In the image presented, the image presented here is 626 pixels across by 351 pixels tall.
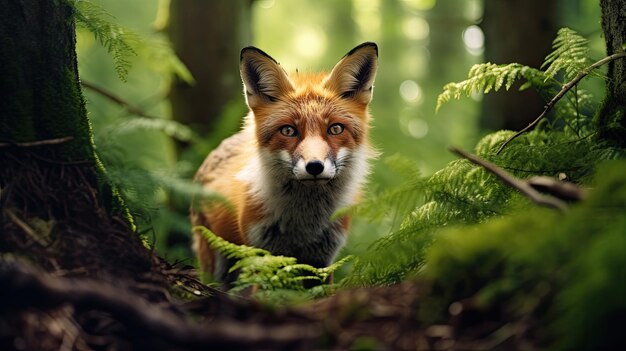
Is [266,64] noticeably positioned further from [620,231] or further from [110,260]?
[620,231]

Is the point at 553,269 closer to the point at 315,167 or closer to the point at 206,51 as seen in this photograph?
the point at 315,167

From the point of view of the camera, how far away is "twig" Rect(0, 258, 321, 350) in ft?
6.49

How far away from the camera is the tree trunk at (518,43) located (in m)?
7.57

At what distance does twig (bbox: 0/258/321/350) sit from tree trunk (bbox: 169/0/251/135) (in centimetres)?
750

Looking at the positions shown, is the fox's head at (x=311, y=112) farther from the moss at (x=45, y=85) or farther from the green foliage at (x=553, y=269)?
the green foliage at (x=553, y=269)

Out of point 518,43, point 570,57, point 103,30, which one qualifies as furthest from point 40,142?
point 518,43

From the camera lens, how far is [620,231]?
6.38 ft

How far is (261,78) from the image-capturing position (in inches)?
231

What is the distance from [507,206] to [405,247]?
0.66 m

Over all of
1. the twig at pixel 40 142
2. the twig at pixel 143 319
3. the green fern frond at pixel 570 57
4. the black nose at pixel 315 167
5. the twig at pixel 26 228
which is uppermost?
the green fern frond at pixel 570 57

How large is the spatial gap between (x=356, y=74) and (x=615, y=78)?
278cm

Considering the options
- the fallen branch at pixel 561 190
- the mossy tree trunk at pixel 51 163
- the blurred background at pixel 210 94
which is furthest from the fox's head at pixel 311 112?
the fallen branch at pixel 561 190

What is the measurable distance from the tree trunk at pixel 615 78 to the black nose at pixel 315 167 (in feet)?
7.27

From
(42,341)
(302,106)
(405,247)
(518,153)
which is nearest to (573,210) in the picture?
(405,247)
